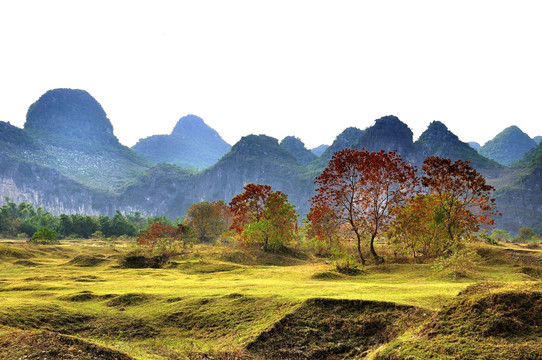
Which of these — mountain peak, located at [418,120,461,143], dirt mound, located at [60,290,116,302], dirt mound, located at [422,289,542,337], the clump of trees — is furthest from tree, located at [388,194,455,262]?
mountain peak, located at [418,120,461,143]

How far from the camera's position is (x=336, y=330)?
870cm

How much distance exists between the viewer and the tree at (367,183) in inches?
779

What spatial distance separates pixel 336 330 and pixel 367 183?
13.1 metres

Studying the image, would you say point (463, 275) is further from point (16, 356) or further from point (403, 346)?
point (16, 356)

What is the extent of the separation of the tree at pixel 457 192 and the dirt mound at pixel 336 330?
12.9 metres

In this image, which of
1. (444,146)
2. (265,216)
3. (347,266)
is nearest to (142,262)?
(265,216)

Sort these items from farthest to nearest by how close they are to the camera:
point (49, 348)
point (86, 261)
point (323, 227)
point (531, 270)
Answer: point (323, 227) < point (86, 261) < point (531, 270) < point (49, 348)

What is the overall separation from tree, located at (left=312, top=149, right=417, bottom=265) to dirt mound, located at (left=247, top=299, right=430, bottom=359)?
10.6 m

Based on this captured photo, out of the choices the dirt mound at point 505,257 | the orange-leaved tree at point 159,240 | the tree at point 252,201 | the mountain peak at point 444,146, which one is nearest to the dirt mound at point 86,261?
the orange-leaved tree at point 159,240

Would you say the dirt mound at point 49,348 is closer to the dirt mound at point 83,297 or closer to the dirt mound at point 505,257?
the dirt mound at point 83,297

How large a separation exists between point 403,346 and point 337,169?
1394 centimetres

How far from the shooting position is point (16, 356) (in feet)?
18.8

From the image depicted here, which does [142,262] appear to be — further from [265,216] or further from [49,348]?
[49,348]

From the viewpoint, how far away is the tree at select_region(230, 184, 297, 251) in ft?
98.0
